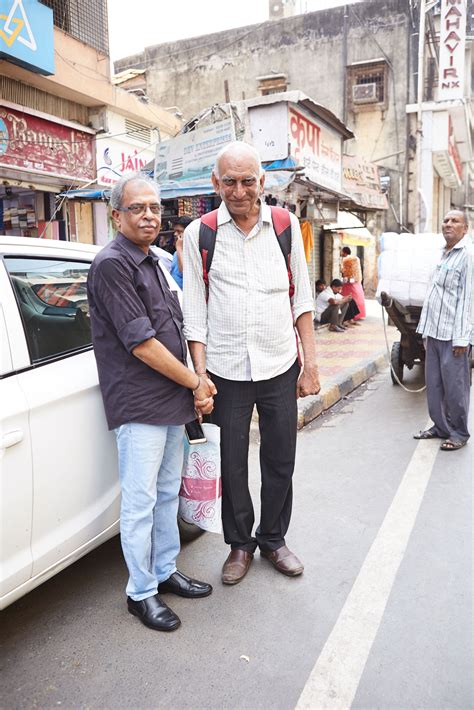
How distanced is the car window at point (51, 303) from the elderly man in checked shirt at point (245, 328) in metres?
0.51

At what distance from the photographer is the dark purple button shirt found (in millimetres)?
2230

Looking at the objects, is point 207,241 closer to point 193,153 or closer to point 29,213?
point 193,153

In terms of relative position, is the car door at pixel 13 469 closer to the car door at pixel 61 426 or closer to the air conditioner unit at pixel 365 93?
the car door at pixel 61 426

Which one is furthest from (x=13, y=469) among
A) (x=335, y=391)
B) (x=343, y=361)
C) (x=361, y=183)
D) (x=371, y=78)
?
(x=371, y=78)

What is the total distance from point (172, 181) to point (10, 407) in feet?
23.8

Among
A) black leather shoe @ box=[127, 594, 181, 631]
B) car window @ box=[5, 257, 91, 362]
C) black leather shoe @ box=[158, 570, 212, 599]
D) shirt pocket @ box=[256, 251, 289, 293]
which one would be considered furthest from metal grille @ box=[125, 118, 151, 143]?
black leather shoe @ box=[127, 594, 181, 631]

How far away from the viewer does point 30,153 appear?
31.1 feet

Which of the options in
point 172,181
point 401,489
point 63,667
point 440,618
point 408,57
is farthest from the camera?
point 408,57

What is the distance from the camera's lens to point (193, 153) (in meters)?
8.69

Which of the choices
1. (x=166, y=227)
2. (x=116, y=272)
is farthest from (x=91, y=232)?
(x=116, y=272)

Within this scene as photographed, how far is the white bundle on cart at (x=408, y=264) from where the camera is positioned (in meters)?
5.75

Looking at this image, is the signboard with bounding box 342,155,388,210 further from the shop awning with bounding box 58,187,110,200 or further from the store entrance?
the store entrance

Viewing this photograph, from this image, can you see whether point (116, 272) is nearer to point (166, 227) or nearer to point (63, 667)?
point (63, 667)

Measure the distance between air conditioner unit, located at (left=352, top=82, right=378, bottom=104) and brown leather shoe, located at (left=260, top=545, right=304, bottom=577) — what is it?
19032 mm
